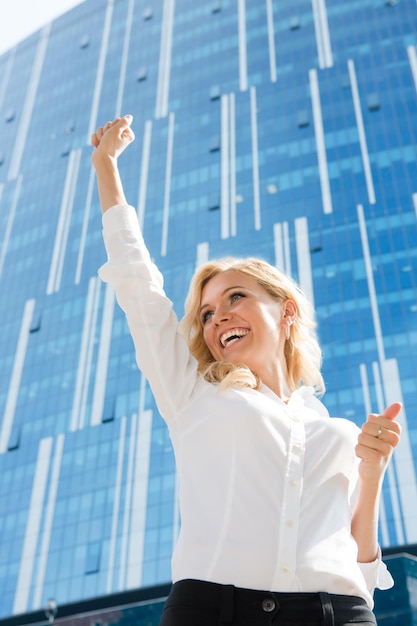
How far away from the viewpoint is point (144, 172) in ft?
222

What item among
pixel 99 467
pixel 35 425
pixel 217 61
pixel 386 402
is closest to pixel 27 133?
pixel 217 61

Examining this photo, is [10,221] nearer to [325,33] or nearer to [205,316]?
[325,33]

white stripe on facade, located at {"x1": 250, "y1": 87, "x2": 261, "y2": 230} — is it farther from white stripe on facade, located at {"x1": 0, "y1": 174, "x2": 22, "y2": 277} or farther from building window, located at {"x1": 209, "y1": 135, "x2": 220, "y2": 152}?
white stripe on facade, located at {"x1": 0, "y1": 174, "x2": 22, "y2": 277}

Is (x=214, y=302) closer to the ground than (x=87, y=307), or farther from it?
closer to the ground

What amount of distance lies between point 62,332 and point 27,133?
23.0 meters

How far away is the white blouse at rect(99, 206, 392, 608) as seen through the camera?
257 cm

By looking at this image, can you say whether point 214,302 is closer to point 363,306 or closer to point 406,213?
point 363,306

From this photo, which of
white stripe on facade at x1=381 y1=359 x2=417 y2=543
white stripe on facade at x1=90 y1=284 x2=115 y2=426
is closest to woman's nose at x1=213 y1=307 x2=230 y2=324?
white stripe on facade at x1=381 y1=359 x2=417 y2=543

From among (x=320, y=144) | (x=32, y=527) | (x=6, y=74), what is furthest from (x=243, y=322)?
(x=6, y=74)

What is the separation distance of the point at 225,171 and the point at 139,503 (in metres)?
26.2

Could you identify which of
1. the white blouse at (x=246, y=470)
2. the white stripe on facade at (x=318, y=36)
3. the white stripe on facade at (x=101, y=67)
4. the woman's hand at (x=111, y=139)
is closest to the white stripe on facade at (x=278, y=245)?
the white stripe on facade at (x=318, y=36)

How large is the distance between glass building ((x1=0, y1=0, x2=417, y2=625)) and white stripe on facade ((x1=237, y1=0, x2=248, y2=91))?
0.17m

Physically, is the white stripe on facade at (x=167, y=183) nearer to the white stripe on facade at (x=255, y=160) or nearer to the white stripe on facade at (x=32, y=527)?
the white stripe on facade at (x=255, y=160)

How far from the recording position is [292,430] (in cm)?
294
